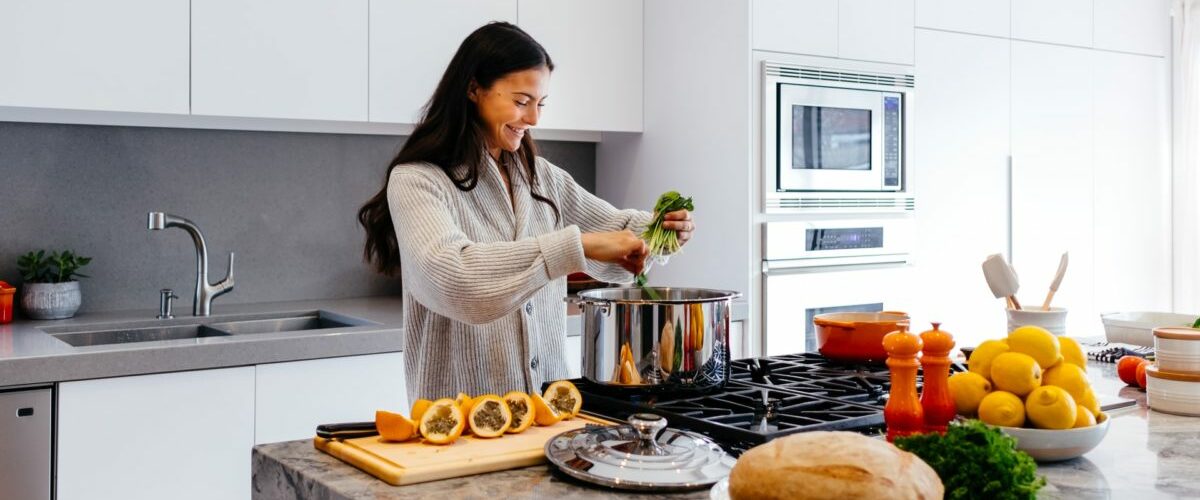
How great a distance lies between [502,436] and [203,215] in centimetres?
206

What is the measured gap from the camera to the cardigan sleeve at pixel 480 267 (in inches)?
66.8

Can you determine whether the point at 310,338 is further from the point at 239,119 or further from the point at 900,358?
the point at 900,358

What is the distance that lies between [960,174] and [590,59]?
144 centimetres

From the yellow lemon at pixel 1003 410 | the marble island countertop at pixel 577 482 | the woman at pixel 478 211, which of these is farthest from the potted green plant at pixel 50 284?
the yellow lemon at pixel 1003 410

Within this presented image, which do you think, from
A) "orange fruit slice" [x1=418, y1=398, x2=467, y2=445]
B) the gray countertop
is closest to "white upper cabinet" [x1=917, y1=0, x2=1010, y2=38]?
the gray countertop

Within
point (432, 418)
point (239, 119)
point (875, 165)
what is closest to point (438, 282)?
point (432, 418)

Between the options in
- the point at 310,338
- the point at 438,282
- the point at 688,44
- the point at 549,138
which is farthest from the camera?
the point at 549,138

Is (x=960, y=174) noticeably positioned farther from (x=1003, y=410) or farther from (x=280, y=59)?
(x=1003, y=410)

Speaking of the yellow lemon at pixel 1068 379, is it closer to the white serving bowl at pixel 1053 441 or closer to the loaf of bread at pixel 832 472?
the white serving bowl at pixel 1053 441

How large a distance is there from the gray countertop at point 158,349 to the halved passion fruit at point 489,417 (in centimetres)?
119

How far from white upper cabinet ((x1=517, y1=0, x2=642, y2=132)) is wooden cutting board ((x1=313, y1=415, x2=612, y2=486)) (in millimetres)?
2025

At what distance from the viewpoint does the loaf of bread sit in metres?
0.98

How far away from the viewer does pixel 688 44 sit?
135 inches

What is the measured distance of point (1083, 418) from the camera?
1.36 m
